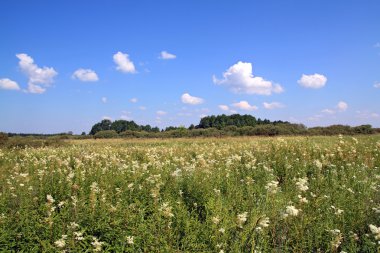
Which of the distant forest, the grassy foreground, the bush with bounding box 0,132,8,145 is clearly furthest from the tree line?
the grassy foreground

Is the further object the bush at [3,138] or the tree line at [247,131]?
the tree line at [247,131]

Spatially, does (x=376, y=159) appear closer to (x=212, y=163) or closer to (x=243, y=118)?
(x=212, y=163)

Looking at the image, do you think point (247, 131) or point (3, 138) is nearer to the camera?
point (3, 138)

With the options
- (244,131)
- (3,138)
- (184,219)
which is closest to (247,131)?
(244,131)

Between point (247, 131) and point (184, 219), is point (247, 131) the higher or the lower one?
the higher one

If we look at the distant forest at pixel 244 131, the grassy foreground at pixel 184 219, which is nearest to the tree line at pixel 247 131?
the distant forest at pixel 244 131

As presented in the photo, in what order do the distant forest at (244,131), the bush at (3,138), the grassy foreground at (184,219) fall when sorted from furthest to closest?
the distant forest at (244,131)
the bush at (3,138)
the grassy foreground at (184,219)

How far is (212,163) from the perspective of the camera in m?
9.13

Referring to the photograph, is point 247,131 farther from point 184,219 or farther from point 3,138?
point 184,219

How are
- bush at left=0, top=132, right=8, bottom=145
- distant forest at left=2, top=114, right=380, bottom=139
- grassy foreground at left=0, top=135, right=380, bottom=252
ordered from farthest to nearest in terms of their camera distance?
distant forest at left=2, top=114, right=380, bottom=139, bush at left=0, top=132, right=8, bottom=145, grassy foreground at left=0, top=135, right=380, bottom=252

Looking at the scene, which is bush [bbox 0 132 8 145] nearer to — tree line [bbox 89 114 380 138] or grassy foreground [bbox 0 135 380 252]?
grassy foreground [bbox 0 135 380 252]

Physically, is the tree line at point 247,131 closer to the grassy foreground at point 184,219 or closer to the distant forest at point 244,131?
the distant forest at point 244,131

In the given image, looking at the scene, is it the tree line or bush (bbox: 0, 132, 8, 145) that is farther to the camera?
the tree line

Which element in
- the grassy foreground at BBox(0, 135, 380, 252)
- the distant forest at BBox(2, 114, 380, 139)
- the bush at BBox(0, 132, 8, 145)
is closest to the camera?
the grassy foreground at BBox(0, 135, 380, 252)
